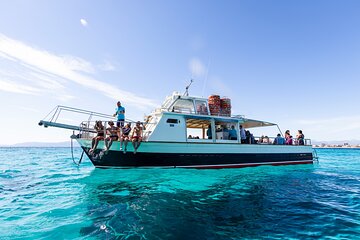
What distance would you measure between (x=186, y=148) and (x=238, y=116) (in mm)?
4936

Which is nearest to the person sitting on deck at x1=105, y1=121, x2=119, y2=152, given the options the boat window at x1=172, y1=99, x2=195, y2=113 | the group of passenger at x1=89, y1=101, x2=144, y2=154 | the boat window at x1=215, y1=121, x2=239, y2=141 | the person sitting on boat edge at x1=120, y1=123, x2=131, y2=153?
the group of passenger at x1=89, y1=101, x2=144, y2=154

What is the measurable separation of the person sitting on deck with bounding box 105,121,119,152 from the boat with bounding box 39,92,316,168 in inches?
11.2

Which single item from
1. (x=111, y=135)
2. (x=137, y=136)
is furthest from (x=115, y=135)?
(x=137, y=136)

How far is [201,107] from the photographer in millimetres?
13641

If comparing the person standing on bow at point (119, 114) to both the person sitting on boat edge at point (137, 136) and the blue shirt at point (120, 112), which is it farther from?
the person sitting on boat edge at point (137, 136)

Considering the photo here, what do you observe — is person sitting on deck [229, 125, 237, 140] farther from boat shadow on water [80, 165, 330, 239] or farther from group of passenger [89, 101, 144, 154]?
group of passenger [89, 101, 144, 154]

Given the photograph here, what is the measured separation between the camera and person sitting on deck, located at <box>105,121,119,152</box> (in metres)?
10.3

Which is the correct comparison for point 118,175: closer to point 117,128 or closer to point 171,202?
point 117,128

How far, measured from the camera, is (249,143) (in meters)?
14.5

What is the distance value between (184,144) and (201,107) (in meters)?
3.04

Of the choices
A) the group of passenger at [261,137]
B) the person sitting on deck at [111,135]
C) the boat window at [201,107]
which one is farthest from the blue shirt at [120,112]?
the group of passenger at [261,137]

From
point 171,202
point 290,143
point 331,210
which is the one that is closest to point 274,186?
point 331,210

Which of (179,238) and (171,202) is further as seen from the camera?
(171,202)

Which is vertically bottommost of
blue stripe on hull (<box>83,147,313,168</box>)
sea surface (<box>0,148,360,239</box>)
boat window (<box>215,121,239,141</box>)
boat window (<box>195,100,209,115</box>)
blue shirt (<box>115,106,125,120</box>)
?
sea surface (<box>0,148,360,239</box>)
